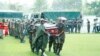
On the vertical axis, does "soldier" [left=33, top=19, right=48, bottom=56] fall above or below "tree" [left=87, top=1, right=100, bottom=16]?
below

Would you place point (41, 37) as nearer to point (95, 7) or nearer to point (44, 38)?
point (44, 38)

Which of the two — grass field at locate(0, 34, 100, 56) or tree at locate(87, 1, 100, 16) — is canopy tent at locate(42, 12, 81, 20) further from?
tree at locate(87, 1, 100, 16)

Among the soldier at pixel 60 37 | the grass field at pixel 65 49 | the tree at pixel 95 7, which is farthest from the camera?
the tree at pixel 95 7

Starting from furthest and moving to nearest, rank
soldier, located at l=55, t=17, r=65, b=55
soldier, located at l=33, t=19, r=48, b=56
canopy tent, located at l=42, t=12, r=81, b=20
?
canopy tent, located at l=42, t=12, r=81, b=20
soldier, located at l=55, t=17, r=65, b=55
soldier, located at l=33, t=19, r=48, b=56

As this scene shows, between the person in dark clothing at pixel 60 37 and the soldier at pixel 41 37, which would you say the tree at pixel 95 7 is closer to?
the person in dark clothing at pixel 60 37

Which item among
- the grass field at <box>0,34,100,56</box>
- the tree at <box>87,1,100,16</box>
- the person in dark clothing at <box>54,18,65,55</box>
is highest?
the tree at <box>87,1,100,16</box>

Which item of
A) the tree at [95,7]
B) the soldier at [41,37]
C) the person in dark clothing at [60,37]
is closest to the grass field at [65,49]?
the person in dark clothing at [60,37]

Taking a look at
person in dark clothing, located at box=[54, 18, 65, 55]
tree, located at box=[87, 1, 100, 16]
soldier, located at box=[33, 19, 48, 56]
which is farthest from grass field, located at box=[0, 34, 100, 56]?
tree, located at box=[87, 1, 100, 16]

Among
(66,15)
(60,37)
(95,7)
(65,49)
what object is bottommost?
(65,49)

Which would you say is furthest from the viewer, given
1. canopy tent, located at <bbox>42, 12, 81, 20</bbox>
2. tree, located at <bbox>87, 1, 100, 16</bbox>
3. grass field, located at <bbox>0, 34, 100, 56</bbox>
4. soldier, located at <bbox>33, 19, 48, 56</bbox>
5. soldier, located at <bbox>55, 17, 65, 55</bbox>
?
tree, located at <bbox>87, 1, 100, 16</bbox>

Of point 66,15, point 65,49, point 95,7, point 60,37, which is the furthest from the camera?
point 95,7

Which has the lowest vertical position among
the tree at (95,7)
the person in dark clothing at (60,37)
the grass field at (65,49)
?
the grass field at (65,49)

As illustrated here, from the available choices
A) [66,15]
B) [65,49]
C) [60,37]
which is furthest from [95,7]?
[60,37]

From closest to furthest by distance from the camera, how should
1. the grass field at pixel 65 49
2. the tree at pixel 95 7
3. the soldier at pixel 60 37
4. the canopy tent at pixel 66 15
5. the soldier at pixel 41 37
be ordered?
the soldier at pixel 41 37 → the soldier at pixel 60 37 → the grass field at pixel 65 49 → the canopy tent at pixel 66 15 → the tree at pixel 95 7
